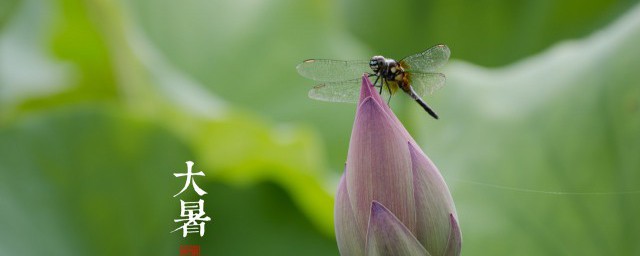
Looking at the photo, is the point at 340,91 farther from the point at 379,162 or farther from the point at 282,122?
the point at 282,122

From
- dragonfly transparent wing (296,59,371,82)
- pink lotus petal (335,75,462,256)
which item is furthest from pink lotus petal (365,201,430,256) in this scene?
dragonfly transparent wing (296,59,371,82)

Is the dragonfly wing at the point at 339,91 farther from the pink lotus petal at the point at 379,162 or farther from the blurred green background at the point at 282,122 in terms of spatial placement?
the blurred green background at the point at 282,122

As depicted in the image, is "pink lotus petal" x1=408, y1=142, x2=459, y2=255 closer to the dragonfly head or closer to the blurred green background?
the dragonfly head

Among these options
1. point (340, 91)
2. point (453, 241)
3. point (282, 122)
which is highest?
point (282, 122)

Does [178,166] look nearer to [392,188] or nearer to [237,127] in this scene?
[237,127]

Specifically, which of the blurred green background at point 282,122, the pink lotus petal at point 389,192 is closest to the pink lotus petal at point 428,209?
the pink lotus petal at point 389,192

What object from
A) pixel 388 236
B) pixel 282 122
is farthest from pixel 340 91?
pixel 282 122
